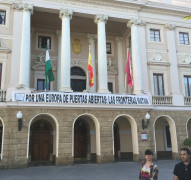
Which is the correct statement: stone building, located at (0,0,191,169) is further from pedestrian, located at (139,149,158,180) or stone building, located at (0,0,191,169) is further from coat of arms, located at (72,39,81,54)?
pedestrian, located at (139,149,158,180)

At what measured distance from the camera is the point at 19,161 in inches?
547

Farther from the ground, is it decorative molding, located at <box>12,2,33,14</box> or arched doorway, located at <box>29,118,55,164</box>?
decorative molding, located at <box>12,2,33,14</box>

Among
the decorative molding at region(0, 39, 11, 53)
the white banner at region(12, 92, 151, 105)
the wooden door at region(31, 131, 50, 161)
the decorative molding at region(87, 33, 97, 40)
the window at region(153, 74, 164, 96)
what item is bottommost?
the wooden door at region(31, 131, 50, 161)

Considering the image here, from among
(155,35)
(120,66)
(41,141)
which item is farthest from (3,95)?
(155,35)

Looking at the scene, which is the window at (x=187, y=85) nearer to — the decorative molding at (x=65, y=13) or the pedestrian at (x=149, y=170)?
the decorative molding at (x=65, y=13)

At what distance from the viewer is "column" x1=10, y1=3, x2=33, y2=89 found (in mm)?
15719

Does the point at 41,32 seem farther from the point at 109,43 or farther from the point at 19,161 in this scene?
the point at 19,161

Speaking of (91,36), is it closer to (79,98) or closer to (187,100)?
(79,98)

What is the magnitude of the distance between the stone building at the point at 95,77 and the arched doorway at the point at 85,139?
84 mm

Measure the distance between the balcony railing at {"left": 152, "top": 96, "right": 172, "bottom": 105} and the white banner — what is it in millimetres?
1238

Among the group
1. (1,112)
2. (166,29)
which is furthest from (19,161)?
(166,29)

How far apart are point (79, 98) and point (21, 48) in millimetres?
5728

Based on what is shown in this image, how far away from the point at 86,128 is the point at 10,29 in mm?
10166

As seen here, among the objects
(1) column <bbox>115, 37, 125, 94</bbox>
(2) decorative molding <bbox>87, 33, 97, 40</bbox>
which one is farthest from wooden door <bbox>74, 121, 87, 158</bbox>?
(2) decorative molding <bbox>87, 33, 97, 40</bbox>
